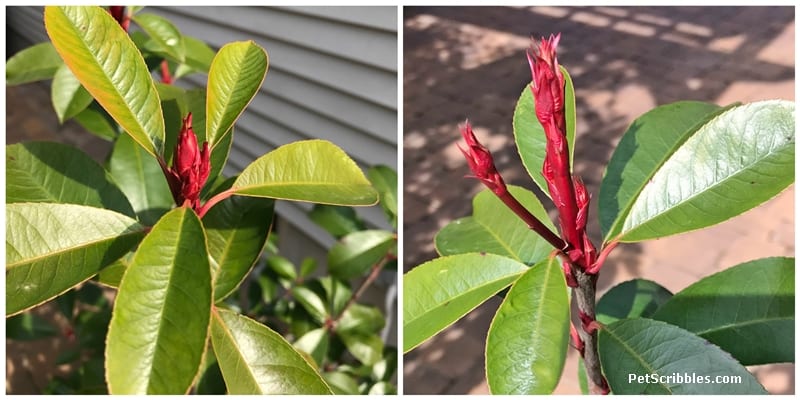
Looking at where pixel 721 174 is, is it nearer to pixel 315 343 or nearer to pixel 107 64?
pixel 107 64

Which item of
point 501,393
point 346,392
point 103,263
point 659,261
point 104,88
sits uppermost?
point 104,88

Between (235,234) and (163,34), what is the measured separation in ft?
1.95

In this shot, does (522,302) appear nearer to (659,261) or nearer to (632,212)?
(632,212)

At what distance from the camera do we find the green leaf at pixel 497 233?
3.39 feet

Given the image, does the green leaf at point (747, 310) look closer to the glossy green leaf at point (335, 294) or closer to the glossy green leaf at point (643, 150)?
the glossy green leaf at point (643, 150)

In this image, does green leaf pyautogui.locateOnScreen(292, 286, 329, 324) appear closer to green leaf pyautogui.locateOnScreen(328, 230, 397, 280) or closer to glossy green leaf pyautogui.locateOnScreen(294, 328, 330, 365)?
glossy green leaf pyautogui.locateOnScreen(294, 328, 330, 365)

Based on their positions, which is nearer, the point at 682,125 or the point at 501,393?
the point at 501,393

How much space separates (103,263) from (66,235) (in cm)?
6

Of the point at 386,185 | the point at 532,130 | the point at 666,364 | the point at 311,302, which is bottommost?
the point at 311,302

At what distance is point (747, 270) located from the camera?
96 centimetres

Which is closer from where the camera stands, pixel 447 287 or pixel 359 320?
pixel 447 287

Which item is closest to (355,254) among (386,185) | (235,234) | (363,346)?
(386,185)

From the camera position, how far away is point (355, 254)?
5.90ft

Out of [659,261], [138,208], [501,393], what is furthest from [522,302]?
[659,261]
